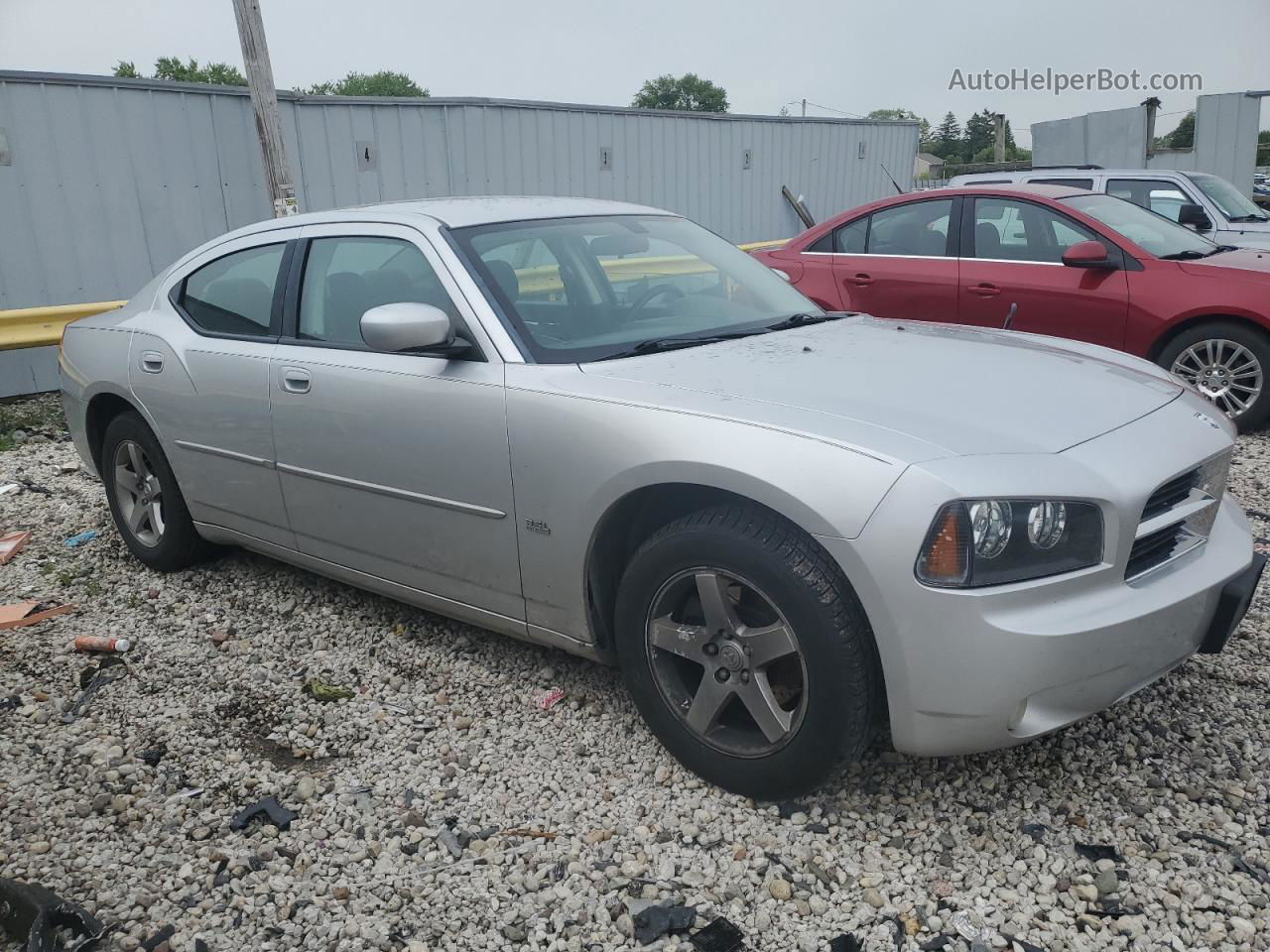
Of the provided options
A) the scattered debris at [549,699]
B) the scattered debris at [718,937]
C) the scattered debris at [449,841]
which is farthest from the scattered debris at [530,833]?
the scattered debris at [549,699]

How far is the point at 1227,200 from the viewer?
11.1m

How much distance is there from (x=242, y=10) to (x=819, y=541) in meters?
9.13

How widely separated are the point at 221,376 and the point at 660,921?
270cm

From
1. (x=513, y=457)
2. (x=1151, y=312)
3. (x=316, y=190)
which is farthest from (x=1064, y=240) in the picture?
(x=316, y=190)

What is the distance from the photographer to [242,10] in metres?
9.30

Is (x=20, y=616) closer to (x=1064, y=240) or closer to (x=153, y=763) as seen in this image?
(x=153, y=763)

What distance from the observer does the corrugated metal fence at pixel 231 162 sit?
8750 mm

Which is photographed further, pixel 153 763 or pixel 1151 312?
pixel 1151 312

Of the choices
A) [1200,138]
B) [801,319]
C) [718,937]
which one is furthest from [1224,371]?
[1200,138]

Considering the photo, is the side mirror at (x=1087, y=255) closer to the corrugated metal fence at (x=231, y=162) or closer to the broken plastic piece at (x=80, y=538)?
the broken plastic piece at (x=80, y=538)

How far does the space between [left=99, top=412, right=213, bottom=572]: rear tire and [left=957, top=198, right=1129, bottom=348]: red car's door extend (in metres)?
4.95

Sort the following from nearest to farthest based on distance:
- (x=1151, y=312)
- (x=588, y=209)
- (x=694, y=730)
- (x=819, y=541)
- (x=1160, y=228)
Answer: (x=819, y=541) < (x=694, y=730) < (x=588, y=209) < (x=1151, y=312) < (x=1160, y=228)

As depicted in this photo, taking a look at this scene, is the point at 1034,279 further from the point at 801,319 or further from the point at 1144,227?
the point at 801,319

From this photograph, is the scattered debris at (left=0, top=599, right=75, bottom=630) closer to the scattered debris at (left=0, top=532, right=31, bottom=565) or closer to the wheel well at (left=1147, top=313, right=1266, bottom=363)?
the scattered debris at (left=0, top=532, right=31, bottom=565)
